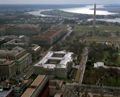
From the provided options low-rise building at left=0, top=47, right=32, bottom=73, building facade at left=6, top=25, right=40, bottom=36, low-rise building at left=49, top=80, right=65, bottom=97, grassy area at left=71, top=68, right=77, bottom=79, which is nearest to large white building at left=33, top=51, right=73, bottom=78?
grassy area at left=71, top=68, right=77, bottom=79

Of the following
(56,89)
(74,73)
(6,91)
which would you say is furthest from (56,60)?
(6,91)

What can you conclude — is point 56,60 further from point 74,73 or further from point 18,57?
point 18,57

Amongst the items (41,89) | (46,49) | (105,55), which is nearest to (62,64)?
(41,89)

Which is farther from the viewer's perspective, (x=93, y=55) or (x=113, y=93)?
(x=93, y=55)

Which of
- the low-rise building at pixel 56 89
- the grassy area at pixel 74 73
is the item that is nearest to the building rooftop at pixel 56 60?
the grassy area at pixel 74 73

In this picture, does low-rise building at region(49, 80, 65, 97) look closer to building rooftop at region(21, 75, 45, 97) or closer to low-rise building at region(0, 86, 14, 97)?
building rooftop at region(21, 75, 45, 97)

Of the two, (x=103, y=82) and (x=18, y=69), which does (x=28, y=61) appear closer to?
(x=18, y=69)
